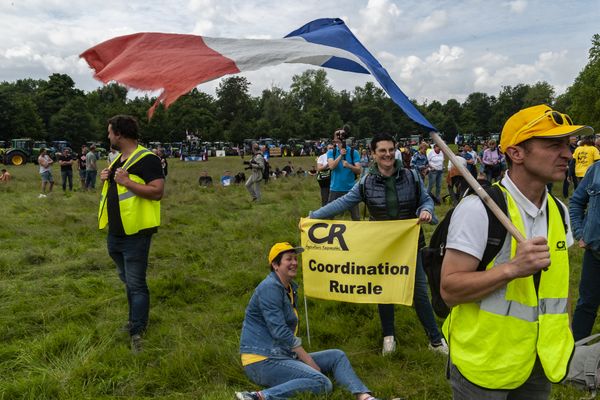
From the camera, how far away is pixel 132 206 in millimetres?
4660

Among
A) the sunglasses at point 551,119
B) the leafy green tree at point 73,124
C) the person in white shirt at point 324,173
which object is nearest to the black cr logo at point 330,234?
the sunglasses at point 551,119

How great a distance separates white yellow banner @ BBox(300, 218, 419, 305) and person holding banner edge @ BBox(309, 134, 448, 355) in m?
0.12

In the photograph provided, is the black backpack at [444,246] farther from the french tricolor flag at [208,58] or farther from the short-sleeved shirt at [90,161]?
the short-sleeved shirt at [90,161]

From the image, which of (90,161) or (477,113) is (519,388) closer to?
(90,161)

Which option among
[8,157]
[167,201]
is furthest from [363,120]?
[167,201]

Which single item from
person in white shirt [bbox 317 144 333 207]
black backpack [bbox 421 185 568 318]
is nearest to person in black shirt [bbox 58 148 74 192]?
person in white shirt [bbox 317 144 333 207]

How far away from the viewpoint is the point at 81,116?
238ft

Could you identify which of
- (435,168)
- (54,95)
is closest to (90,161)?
(435,168)

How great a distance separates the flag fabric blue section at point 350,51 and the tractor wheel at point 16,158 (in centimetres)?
4471

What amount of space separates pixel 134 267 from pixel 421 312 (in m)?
2.79

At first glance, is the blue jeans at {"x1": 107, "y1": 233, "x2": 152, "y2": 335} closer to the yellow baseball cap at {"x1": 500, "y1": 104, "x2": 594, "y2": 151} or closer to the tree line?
the yellow baseball cap at {"x1": 500, "y1": 104, "x2": 594, "y2": 151}

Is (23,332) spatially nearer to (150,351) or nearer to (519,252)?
(150,351)

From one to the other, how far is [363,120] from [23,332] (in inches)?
3678

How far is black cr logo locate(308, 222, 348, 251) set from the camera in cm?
486
